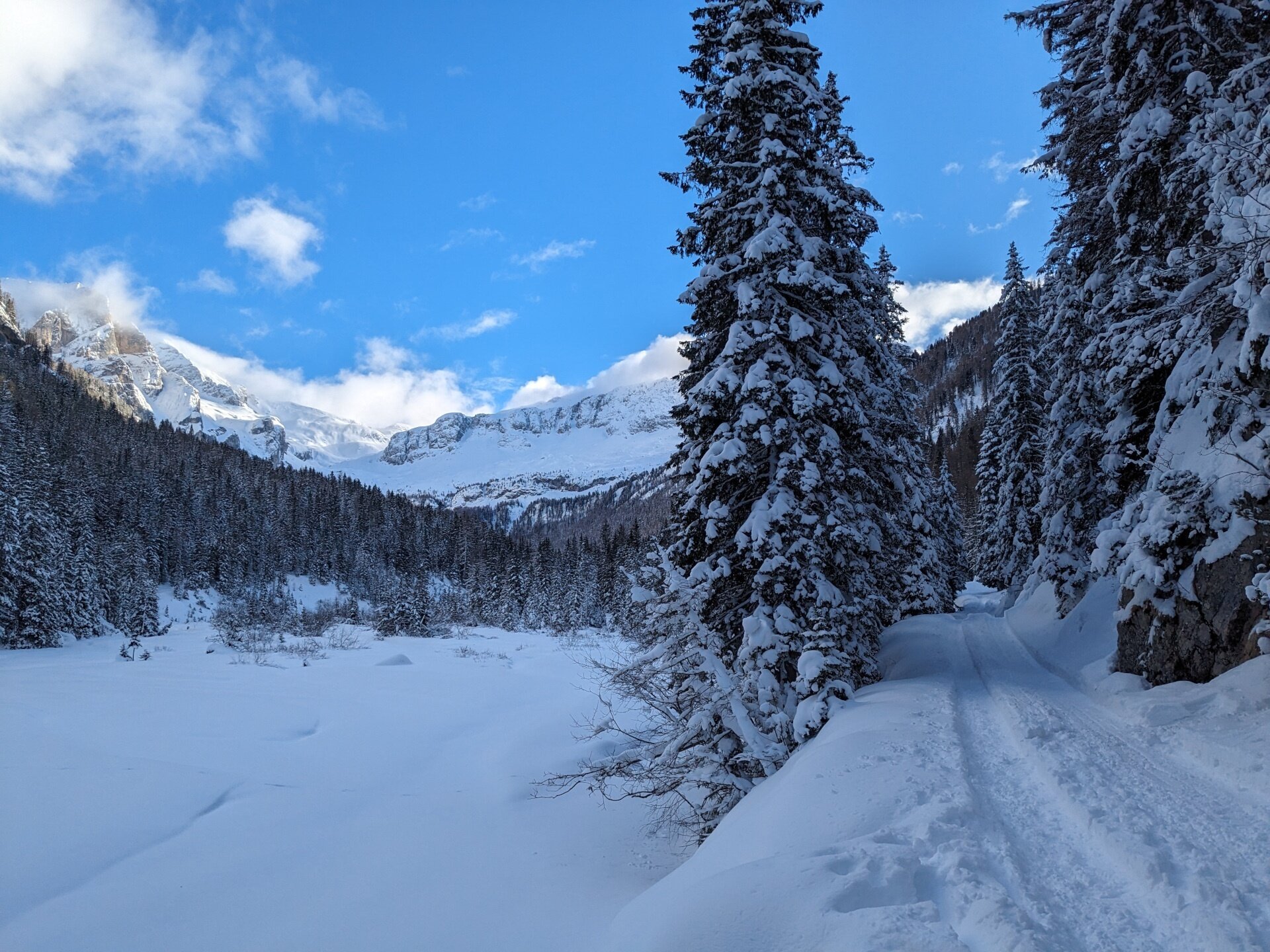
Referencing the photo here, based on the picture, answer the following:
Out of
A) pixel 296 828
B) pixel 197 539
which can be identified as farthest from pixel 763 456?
pixel 197 539

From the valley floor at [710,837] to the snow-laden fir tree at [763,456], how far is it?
1.30m

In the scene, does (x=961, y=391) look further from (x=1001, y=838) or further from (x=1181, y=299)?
(x=1001, y=838)

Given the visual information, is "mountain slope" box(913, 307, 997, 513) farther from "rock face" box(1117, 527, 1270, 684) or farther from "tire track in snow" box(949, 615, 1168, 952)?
"tire track in snow" box(949, 615, 1168, 952)

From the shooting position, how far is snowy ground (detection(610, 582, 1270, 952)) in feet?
11.2

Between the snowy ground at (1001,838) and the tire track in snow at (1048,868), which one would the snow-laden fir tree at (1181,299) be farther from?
the tire track in snow at (1048,868)

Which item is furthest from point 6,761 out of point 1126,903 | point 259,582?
point 259,582

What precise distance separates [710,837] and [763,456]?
595 centimetres

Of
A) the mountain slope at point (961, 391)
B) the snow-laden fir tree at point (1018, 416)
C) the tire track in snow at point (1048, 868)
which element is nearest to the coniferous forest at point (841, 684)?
the tire track in snow at point (1048, 868)

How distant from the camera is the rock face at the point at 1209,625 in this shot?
7.18m

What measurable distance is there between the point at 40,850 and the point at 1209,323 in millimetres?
17365

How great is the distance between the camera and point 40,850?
821cm

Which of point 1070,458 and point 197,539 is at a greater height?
point 1070,458

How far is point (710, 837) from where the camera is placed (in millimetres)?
6277

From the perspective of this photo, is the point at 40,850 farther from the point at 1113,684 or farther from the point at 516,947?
the point at 1113,684
